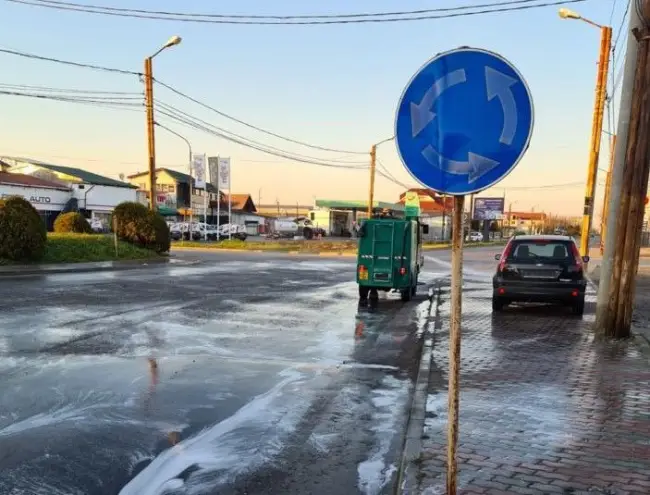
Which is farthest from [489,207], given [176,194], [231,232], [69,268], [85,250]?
[69,268]

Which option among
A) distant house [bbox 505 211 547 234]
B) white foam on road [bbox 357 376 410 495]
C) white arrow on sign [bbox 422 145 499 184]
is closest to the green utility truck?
white foam on road [bbox 357 376 410 495]

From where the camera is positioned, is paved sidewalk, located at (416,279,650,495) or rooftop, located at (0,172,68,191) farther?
rooftop, located at (0,172,68,191)

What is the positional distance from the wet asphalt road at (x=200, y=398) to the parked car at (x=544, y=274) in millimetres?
1979

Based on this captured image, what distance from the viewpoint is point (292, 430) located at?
5.25 metres

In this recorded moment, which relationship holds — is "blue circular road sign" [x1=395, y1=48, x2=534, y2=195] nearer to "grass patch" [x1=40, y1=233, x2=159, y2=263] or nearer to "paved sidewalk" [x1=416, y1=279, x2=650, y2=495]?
"paved sidewalk" [x1=416, y1=279, x2=650, y2=495]

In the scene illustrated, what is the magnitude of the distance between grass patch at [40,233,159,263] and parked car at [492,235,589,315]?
19.0 m

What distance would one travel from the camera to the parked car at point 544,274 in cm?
Answer: 1213

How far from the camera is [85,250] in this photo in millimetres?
26328

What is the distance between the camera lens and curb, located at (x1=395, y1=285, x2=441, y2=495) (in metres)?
3.98

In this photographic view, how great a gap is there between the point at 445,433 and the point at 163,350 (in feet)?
15.9

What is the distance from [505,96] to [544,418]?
3.39 metres

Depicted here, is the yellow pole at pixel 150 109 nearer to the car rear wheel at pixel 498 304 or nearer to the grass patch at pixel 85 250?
the grass patch at pixel 85 250

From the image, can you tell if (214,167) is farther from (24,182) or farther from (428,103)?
(428,103)

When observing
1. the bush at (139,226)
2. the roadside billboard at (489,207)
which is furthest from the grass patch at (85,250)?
the roadside billboard at (489,207)
